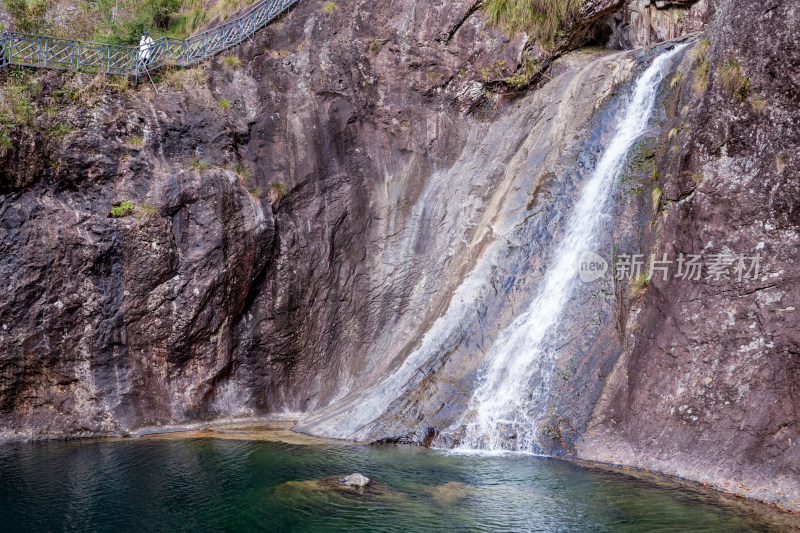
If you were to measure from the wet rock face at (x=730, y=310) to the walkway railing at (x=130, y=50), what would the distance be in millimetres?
13370

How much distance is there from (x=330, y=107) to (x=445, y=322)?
26.1 ft

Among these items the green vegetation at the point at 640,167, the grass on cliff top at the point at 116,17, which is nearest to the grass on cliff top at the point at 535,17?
the green vegetation at the point at 640,167

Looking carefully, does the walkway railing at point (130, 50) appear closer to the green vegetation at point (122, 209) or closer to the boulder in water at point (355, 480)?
the green vegetation at point (122, 209)

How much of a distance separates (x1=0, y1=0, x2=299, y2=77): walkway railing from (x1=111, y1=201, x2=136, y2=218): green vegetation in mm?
4151

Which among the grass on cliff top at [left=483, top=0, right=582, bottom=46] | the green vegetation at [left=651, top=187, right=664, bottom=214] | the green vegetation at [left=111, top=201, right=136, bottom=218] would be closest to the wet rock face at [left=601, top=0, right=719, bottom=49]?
the grass on cliff top at [left=483, top=0, right=582, bottom=46]

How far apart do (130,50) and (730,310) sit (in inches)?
670

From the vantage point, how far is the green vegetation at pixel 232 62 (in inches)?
725

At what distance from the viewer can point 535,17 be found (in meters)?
19.3

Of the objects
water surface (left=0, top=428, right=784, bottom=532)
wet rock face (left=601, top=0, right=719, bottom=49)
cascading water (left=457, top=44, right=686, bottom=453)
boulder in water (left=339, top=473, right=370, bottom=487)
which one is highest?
wet rock face (left=601, top=0, right=719, bottom=49)

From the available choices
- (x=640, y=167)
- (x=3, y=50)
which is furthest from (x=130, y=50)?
(x=640, y=167)

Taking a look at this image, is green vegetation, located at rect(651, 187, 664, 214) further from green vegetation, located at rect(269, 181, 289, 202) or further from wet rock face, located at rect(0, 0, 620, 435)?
green vegetation, located at rect(269, 181, 289, 202)

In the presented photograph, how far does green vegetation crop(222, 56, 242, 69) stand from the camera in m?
18.4

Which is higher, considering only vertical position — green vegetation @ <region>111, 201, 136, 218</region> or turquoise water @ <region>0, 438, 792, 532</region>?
→ green vegetation @ <region>111, 201, 136, 218</region>

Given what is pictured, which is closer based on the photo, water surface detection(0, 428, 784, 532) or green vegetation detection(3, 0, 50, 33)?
water surface detection(0, 428, 784, 532)
